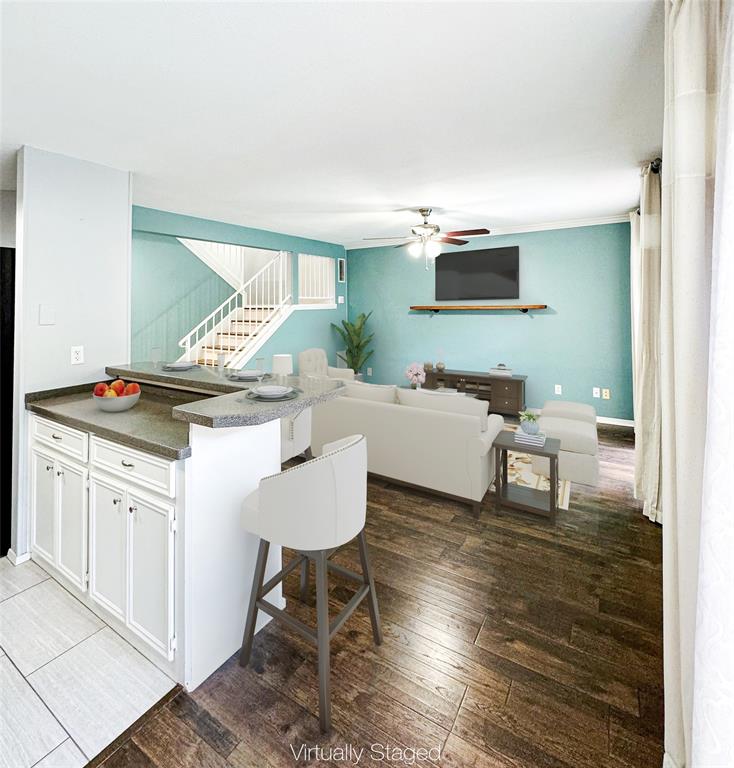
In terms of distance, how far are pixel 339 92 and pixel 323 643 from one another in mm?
2387

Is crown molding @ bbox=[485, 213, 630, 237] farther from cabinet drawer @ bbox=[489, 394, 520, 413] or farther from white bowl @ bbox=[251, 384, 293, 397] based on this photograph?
white bowl @ bbox=[251, 384, 293, 397]

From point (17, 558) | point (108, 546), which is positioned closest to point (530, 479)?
point (108, 546)

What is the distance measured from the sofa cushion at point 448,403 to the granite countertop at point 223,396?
112 cm

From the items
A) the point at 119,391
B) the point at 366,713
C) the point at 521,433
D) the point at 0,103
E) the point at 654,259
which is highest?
the point at 0,103

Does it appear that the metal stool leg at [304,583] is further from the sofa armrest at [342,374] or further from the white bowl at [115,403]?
the sofa armrest at [342,374]

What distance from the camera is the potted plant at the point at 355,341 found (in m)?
6.92

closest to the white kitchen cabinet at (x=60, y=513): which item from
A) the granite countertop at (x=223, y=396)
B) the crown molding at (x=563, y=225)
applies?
the granite countertop at (x=223, y=396)

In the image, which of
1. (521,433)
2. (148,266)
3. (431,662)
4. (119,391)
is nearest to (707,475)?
(431,662)

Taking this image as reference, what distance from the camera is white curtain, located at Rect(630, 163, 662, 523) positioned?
2.80 m

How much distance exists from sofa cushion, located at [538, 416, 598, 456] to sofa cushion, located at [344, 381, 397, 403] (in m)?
1.38

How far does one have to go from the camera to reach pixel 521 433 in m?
3.08

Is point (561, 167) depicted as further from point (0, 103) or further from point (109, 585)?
point (109, 585)

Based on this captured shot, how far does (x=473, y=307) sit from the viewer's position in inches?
239

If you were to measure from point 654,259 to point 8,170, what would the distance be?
452cm
